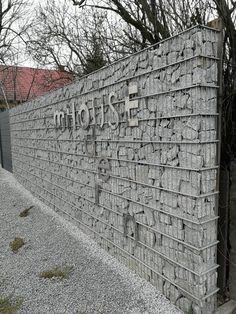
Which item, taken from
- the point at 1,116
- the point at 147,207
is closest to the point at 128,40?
the point at 147,207

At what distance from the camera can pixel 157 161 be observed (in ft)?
8.27

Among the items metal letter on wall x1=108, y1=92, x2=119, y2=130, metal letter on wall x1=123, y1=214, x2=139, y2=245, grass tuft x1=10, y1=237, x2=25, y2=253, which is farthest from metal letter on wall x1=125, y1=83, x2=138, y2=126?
grass tuft x1=10, y1=237, x2=25, y2=253

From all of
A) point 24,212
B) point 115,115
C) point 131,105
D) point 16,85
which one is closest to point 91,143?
point 115,115

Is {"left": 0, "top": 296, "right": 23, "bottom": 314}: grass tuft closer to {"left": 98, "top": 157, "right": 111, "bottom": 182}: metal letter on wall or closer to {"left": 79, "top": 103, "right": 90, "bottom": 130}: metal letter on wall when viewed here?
{"left": 98, "top": 157, "right": 111, "bottom": 182}: metal letter on wall

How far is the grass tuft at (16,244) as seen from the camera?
3.77 metres

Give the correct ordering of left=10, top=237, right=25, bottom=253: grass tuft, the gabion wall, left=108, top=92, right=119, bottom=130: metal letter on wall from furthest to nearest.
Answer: left=10, top=237, right=25, bottom=253: grass tuft, left=108, top=92, right=119, bottom=130: metal letter on wall, the gabion wall

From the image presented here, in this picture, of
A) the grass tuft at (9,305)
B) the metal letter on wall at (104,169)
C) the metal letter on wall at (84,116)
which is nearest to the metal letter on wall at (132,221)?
the metal letter on wall at (104,169)

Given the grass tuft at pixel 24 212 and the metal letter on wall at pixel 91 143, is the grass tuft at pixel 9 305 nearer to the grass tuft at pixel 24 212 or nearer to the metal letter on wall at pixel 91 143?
the metal letter on wall at pixel 91 143

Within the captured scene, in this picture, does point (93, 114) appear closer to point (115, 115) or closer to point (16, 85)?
point (115, 115)

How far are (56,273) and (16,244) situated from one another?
1093 millimetres

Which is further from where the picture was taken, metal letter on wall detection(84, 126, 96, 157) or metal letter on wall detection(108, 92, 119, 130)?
metal letter on wall detection(84, 126, 96, 157)

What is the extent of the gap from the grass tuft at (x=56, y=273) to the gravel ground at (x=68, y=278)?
0.05m

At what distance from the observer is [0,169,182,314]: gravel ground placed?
2.52 meters

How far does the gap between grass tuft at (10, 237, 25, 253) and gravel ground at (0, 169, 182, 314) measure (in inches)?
2.1
